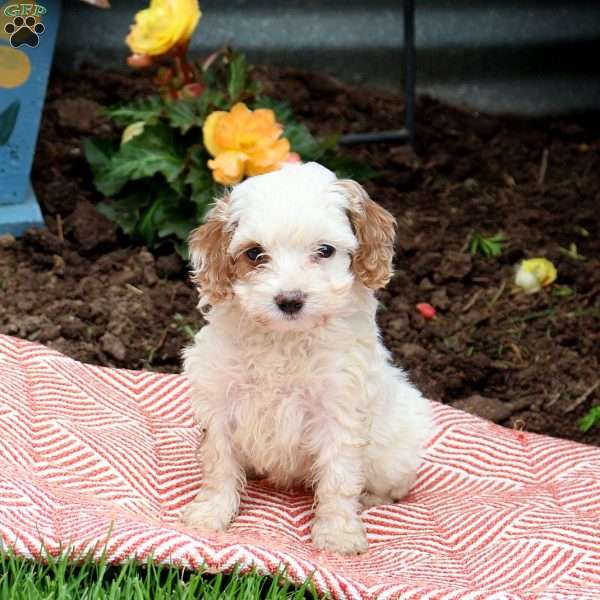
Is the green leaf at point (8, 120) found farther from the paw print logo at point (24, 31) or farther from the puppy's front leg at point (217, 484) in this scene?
the puppy's front leg at point (217, 484)

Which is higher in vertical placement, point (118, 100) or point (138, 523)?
point (118, 100)

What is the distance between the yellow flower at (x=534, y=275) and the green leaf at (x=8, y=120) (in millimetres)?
2428

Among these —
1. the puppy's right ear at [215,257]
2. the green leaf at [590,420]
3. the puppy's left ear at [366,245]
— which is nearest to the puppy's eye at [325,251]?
the puppy's left ear at [366,245]

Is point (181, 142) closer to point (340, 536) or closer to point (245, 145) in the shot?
point (245, 145)

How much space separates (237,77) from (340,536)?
2690 mm

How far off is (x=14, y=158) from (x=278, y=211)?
2.57 metres

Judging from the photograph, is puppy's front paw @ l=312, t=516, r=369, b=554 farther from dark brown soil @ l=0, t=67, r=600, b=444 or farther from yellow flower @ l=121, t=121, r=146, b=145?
yellow flower @ l=121, t=121, r=146, b=145

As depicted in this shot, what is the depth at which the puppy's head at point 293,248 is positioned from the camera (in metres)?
3.34

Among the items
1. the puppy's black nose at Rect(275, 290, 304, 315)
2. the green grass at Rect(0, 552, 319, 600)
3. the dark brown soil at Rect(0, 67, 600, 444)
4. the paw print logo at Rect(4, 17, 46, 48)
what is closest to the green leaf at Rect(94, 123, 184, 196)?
the dark brown soil at Rect(0, 67, 600, 444)

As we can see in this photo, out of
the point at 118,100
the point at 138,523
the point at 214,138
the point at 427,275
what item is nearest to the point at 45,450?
the point at 138,523

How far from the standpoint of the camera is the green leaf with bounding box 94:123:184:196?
550 centimetres

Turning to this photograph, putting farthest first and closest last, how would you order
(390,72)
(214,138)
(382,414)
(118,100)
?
(390,72), (118,100), (214,138), (382,414)

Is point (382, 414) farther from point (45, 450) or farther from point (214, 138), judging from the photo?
point (214, 138)

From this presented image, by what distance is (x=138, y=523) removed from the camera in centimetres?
346
